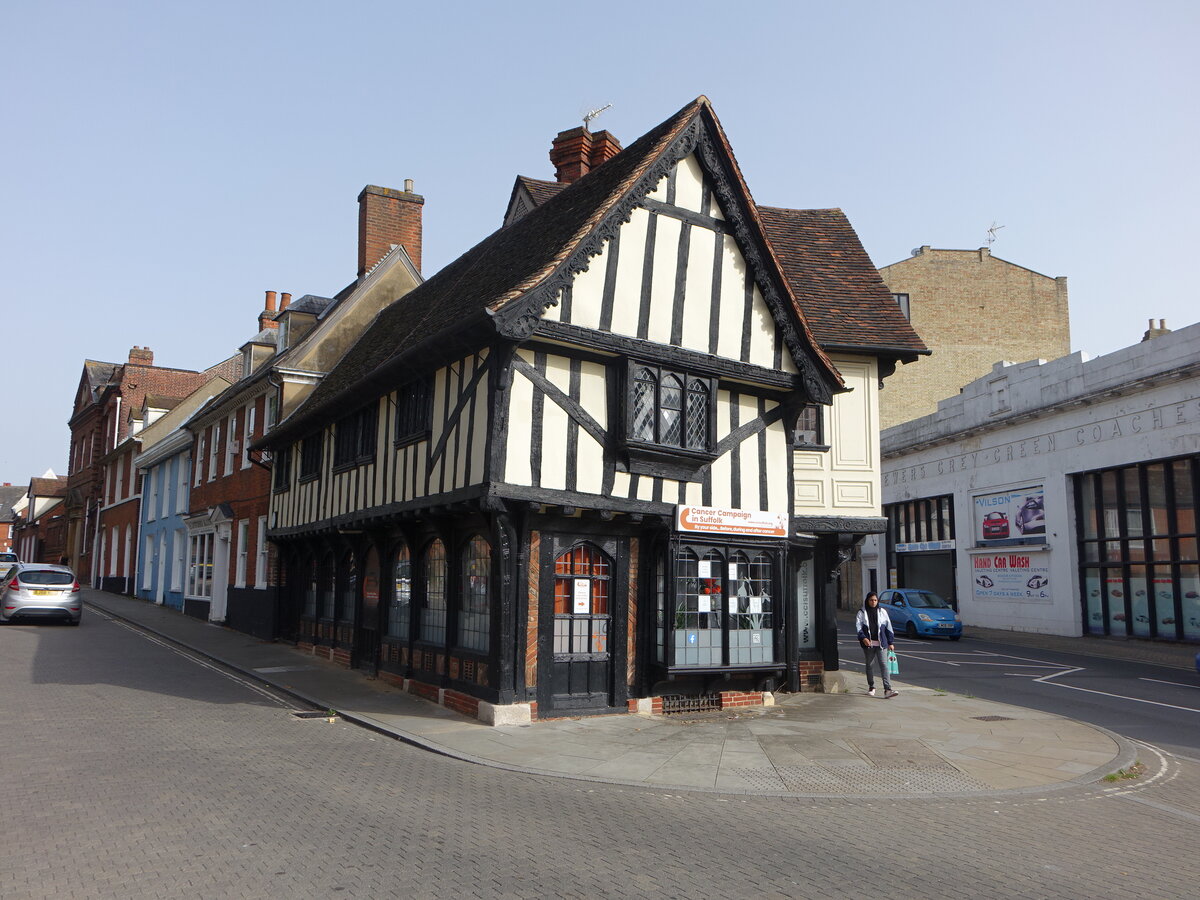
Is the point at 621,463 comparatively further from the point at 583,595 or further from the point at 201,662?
the point at 201,662

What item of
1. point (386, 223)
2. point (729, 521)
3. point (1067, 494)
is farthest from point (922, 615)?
point (386, 223)

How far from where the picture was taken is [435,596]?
13914 millimetres

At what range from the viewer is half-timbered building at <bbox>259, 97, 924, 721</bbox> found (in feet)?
38.3

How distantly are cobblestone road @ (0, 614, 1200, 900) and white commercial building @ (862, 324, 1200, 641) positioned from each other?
17342 millimetres

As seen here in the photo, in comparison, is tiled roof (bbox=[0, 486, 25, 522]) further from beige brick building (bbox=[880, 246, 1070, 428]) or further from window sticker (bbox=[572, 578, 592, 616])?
window sticker (bbox=[572, 578, 592, 616])

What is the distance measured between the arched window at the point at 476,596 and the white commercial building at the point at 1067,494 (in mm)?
20479

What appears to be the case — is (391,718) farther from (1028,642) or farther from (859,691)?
(1028,642)

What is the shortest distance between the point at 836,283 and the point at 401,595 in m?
9.78

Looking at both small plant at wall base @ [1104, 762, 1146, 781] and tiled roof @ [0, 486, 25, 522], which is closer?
small plant at wall base @ [1104, 762, 1146, 781]

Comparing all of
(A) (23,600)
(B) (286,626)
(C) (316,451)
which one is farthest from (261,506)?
(A) (23,600)

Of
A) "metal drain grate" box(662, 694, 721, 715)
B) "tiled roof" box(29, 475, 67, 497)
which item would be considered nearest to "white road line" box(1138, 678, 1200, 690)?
"metal drain grate" box(662, 694, 721, 715)

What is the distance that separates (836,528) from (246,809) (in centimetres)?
1031

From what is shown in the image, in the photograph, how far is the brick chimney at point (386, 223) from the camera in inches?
973

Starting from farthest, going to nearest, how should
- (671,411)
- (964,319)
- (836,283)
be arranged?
(964,319) → (836,283) → (671,411)
